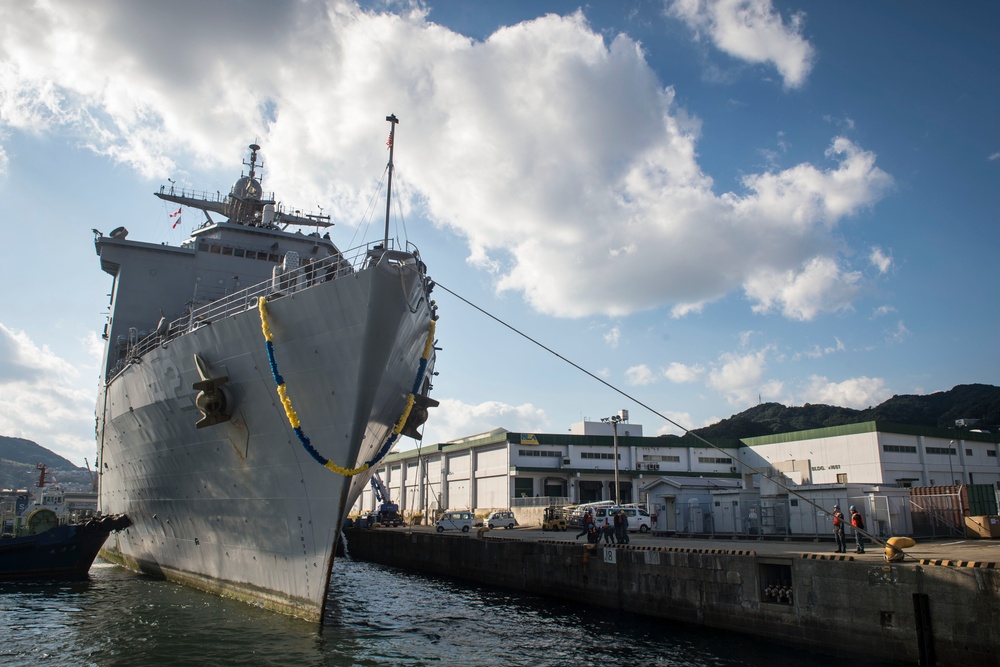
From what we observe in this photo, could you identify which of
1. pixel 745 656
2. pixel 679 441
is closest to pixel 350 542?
pixel 679 441

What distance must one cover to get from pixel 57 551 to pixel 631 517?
A: 21.2m

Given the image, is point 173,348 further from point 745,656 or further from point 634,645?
point 745,656

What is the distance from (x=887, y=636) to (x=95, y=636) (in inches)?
554

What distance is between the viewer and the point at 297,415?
12062mm

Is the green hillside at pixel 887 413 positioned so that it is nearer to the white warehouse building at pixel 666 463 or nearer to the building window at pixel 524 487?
the white warehouse building at pixel 666 463

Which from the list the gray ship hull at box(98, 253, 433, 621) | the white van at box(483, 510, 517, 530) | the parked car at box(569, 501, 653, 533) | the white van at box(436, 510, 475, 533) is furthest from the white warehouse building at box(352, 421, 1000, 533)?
the gray ship hull at box(98, 253, 433, 621)

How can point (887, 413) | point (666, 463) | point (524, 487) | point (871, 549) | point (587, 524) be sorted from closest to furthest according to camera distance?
point (871, 549), point (587, 524), point (524, 487), point (666, 463), point (887, 413)

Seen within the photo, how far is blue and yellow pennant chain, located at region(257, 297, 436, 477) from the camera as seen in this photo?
1167 cm

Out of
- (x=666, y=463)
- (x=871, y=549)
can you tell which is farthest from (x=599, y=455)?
(x=871, y=549)

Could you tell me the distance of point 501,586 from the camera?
2119 centimetres

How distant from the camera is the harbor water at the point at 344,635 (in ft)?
35.2

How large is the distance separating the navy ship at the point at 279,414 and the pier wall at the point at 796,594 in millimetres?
7153

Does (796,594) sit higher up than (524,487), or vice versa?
(524,487)

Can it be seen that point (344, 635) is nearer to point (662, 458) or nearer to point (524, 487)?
point (524, 487)
